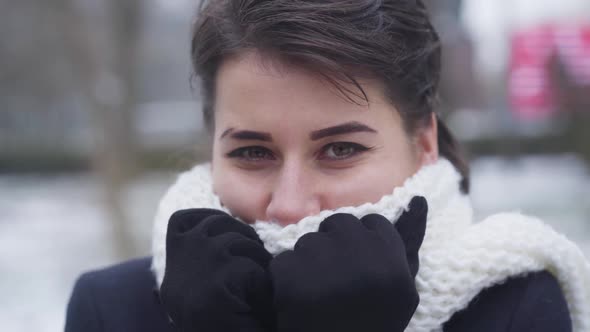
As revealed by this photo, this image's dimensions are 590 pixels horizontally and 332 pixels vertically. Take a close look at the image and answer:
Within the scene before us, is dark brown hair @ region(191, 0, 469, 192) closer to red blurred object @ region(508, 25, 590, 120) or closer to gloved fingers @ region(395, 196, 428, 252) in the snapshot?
gloved fingers @ region(395, 196, 428, 252)

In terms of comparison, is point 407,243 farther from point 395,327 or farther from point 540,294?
point 540,294

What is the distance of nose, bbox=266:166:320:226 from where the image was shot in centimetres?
139

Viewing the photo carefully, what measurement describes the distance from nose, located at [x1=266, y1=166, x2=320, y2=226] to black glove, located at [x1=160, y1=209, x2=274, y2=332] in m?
0.08

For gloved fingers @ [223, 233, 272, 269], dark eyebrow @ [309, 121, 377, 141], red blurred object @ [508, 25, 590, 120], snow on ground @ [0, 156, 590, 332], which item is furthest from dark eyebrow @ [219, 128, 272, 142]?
red blurred object @ [508, 25, 590, 120]

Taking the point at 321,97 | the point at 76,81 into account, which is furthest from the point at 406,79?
the point at 76,81

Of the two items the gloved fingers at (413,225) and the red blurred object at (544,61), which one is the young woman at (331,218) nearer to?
the gloved fingers at (413,225)

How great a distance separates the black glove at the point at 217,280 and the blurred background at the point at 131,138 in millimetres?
703

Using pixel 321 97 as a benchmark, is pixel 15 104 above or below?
below

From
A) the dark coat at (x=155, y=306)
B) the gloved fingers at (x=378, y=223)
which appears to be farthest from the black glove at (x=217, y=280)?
the dark coat at (x=155, y=306)

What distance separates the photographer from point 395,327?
4.06 ft

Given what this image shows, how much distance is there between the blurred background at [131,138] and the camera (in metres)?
4.84

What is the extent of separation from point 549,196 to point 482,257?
332 inches

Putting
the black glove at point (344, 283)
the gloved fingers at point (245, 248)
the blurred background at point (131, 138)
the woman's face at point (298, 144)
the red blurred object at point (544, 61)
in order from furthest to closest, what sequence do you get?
the red blurred object at point (544, 61), the blurred background at point (131, 138), the woman's face at point (298, 144), the gloved fingers at point (245, 248), the black glove at point (344, 283)

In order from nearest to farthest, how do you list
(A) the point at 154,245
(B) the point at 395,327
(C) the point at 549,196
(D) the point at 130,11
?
(B) the point at 395,327, (A) the point at 154,245, (D) the point at 130,11, (C) the point at 549,196
